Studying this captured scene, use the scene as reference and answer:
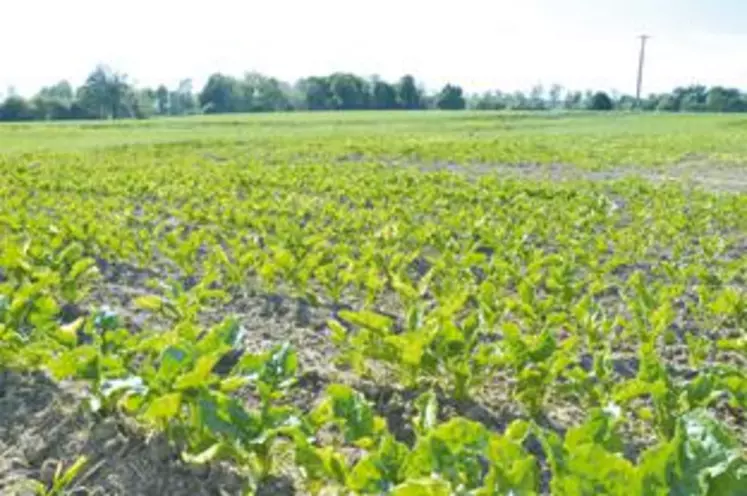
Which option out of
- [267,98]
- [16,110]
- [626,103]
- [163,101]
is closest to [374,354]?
[16,110]

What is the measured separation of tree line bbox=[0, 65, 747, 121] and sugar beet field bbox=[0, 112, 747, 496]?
76.1 metres

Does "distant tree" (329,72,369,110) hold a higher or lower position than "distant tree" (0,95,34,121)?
higher

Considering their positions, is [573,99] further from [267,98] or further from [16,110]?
[16,110]

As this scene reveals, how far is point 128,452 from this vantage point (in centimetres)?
319

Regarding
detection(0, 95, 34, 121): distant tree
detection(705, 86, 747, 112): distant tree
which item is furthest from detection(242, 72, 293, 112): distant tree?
detection(705, 86, 747, 112): distant tree

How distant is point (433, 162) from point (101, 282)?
14230mm

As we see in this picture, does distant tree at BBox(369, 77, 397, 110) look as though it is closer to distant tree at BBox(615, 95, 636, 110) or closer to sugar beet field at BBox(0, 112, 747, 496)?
distant tree at BBox(615, 95, 636, 110)

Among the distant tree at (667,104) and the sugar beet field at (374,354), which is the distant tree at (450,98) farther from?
the sugar beet field at (374,354)

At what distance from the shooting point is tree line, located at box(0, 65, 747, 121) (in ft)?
276

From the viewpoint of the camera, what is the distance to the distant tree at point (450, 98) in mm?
96250

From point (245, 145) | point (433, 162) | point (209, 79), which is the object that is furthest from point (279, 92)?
point (433, 162)

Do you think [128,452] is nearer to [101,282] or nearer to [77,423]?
[77,423]

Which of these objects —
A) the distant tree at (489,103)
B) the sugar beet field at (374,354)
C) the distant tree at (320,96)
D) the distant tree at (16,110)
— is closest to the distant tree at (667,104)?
the distant tree at (489,103)

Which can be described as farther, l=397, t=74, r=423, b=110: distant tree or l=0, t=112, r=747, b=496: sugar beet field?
l=397, t=74, r=423, b=110: distant tree
